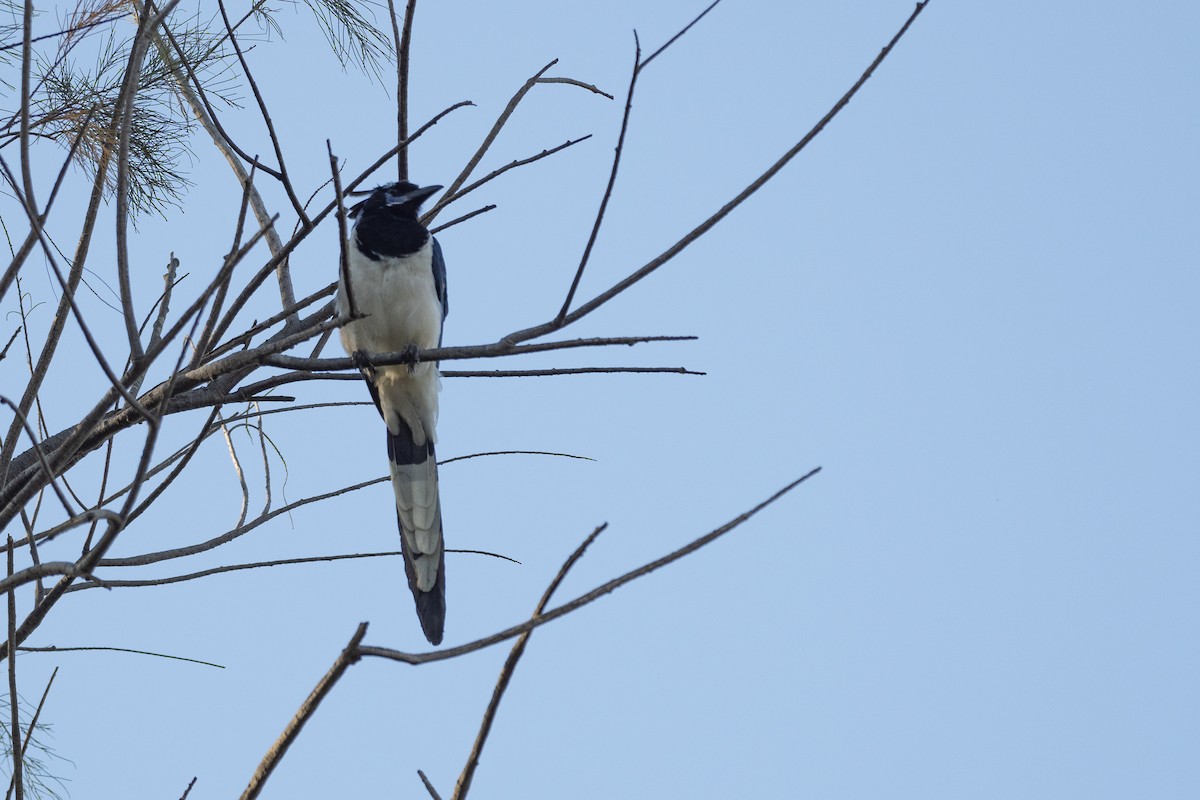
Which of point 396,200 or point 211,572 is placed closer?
point 211,572

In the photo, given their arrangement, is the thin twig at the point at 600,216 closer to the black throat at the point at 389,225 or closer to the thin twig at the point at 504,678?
the thin twig at the point at 504,678

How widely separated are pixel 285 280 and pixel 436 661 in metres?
1.82

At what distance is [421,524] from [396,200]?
43.8 inches

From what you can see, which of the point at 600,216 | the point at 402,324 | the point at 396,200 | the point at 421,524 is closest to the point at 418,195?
the point at 396,200

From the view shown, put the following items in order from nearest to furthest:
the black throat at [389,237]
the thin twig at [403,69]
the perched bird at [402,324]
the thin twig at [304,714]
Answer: the thin twig at [304,714], the thin twig at [403,69], the perched bird at [402,324], the black throat at [389,237]

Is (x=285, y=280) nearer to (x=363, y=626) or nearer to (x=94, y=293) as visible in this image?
(x=94, y=293)

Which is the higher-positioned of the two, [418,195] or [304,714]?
[418,195]

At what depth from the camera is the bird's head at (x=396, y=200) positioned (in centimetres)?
414

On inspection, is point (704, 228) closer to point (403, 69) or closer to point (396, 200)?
point (403, 69)

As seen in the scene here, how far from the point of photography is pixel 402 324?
3973 millimetres

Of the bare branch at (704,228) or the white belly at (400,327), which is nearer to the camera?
the bare branch at (704,228)

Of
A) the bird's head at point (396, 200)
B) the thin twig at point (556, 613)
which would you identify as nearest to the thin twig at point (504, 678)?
the thin twig at point (556, 613)

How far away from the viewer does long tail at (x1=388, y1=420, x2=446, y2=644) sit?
3.34 meters

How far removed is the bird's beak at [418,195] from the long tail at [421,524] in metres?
0.70
